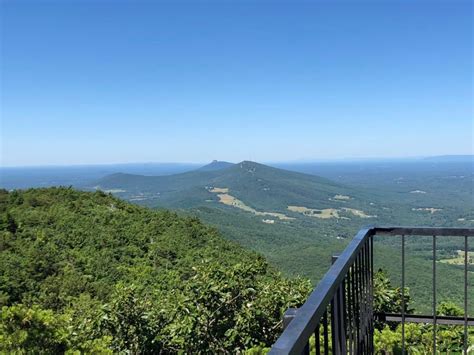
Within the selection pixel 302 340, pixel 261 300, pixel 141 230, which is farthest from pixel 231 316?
pixel 141 230

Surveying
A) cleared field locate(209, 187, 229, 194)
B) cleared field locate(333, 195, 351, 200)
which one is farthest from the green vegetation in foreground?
cleared field locate(333, 195, 351, 200)

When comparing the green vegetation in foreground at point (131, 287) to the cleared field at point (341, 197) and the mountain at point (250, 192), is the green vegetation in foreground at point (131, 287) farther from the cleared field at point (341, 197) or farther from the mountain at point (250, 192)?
the cleared field at point (341, 197)

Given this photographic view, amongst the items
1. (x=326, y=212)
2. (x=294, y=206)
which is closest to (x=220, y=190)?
(x=294, y=206)

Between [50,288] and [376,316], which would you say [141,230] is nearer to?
[50,288]

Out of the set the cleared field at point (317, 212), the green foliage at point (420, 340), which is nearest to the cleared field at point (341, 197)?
the cleared field at point (317, 212)

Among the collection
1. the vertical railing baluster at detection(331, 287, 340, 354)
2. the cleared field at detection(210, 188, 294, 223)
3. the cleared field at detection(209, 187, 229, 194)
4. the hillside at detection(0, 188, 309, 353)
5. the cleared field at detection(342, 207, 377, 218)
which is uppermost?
the vertical railing baluster at detection(331, 287, 340, 354)

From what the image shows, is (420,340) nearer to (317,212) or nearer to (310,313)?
(310,313)

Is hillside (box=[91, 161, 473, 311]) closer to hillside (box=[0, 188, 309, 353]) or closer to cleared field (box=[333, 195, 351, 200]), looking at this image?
cleared field (box=[333, 195, 351, 200])

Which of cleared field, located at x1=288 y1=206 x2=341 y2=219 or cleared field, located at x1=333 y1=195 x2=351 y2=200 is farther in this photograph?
cleared field, located at x1=333 y1=195 x2=351 y2=200
